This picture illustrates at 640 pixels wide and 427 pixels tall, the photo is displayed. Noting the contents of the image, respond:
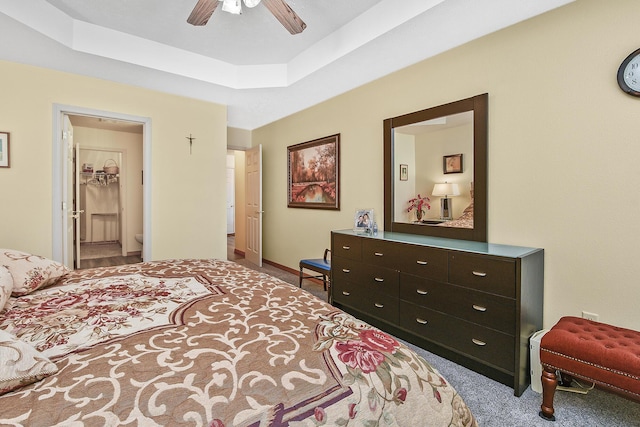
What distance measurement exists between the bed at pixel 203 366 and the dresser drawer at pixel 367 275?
1381 mm

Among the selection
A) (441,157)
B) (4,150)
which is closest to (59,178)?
(4,150)

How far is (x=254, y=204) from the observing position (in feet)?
18.5

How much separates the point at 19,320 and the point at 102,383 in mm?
743

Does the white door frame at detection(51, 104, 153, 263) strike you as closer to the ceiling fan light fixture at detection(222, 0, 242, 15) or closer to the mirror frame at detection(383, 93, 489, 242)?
the ceiling fan light fixture at detection(222, 0, 242, 15)

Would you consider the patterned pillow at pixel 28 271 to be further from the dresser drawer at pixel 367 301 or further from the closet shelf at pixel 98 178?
the closet shelf at pixel 98 178

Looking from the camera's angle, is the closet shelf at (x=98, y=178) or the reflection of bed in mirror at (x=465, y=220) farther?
the closet shelf at (x=98, y=178)

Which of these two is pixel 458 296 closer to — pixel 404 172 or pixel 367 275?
pixel 367 275

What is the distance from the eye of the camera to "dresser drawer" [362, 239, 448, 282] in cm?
240

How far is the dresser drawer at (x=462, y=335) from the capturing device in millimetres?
2045

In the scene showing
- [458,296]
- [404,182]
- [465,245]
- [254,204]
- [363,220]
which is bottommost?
[458,296]

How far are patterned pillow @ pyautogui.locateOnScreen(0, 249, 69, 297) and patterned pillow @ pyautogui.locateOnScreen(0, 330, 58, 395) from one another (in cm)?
91

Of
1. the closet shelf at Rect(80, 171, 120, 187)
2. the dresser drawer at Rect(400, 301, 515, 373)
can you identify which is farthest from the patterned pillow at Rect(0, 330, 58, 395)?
the closet shelf at Rect(80, 171, 120, 187)

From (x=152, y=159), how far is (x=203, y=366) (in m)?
3.70

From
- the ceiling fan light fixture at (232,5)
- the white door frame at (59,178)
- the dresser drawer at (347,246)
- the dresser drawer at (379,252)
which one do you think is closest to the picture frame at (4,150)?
the white door frame at (59,178)
